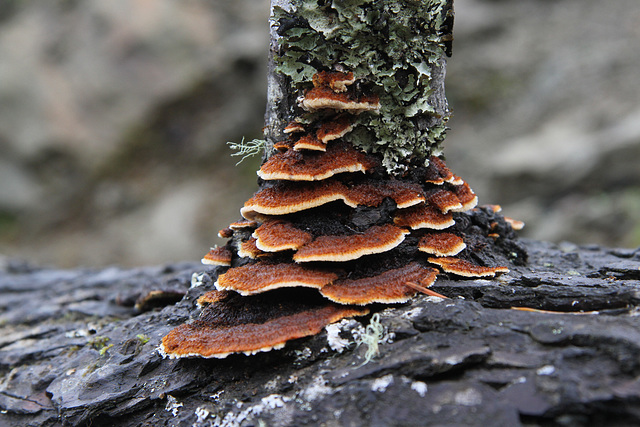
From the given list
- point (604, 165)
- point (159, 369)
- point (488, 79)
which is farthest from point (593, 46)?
point (159, 369)

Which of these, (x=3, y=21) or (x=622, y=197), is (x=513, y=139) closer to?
(x=622, y=197)

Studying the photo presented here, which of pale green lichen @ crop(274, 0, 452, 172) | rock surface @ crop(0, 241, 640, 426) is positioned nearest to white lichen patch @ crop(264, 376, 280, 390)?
rock surface @ crop(0, 241, 640, 426)

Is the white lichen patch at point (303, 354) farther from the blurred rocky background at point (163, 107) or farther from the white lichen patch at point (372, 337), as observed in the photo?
the blurred rocky background at point (163, 107)

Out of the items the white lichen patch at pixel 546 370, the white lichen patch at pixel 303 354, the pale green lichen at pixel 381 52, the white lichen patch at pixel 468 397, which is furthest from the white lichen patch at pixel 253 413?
the pale green lichen at pixel 381 52

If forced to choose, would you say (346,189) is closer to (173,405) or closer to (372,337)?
(372,337)

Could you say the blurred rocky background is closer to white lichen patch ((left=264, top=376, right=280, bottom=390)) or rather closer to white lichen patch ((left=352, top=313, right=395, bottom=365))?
white lichen patch ((left=264, top=376, right=280, bottom=390))
